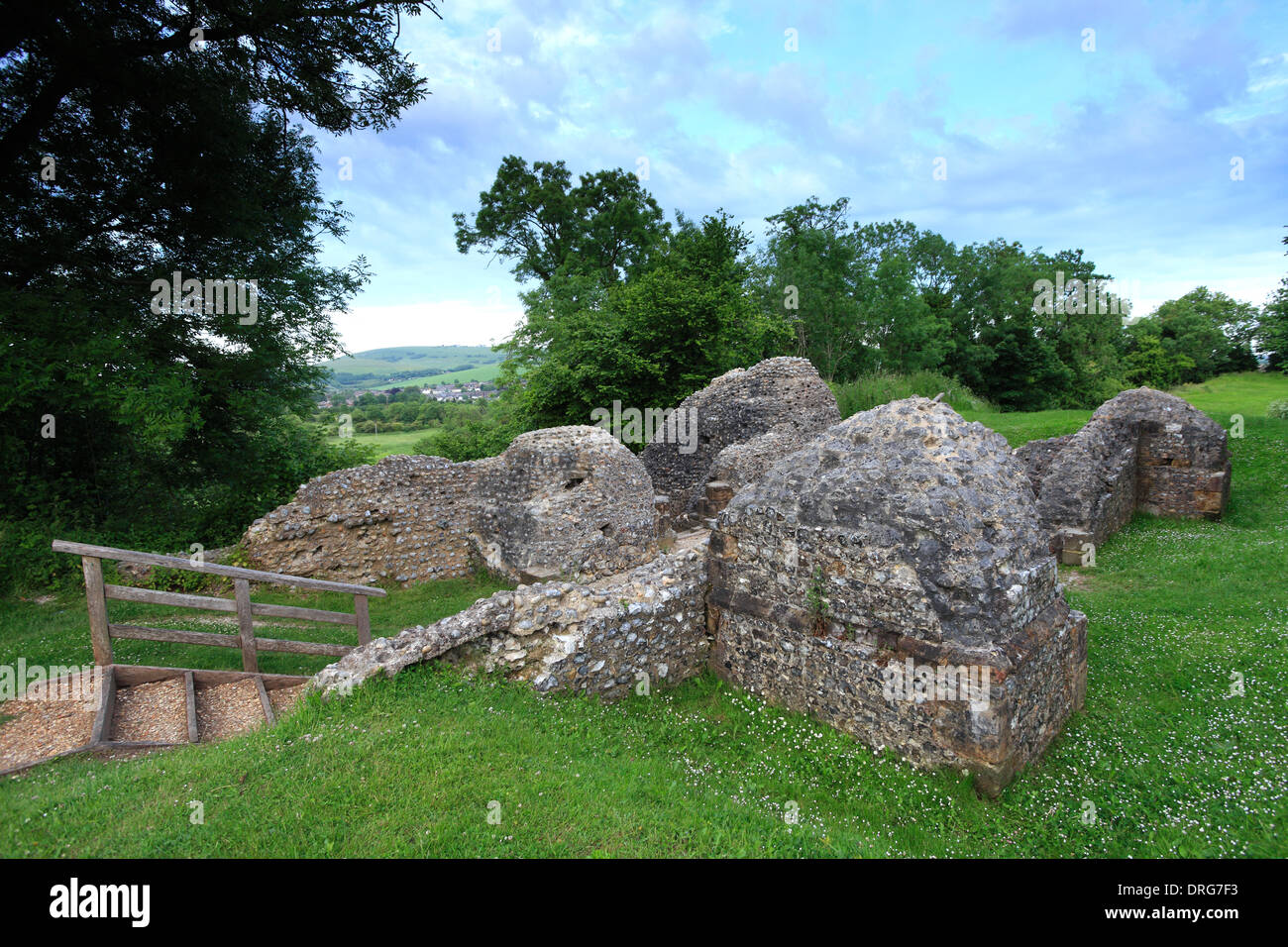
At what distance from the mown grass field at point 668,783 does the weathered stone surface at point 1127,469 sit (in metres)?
4.78

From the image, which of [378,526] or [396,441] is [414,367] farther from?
[378,526]

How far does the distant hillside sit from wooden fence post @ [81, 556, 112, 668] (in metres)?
61.6

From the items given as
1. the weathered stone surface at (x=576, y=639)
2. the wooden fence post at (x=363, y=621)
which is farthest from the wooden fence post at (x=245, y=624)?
the weathered stone surface at (x=576, y=639)

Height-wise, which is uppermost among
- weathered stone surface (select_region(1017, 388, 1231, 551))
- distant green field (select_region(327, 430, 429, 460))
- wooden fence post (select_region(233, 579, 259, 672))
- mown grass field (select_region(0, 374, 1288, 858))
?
distant green field (select_region(327, 430, 429, 460))

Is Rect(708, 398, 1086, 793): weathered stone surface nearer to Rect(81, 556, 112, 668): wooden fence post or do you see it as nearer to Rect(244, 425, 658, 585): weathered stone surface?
Rect(244, 425, 658, 585): weathered stone surface

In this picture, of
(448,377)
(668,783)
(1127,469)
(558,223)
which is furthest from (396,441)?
(448,377)

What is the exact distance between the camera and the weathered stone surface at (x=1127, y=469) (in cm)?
1141

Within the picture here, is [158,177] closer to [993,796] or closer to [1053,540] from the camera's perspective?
[993,796]

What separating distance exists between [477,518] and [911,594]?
9.88 m

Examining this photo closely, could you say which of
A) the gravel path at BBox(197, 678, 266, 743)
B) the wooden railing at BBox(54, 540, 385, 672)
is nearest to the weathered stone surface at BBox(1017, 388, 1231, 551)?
the wooden railing at BBox(54, 540, 385, 672)

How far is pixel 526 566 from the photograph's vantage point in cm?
1109

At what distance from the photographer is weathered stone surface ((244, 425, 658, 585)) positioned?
36.1ft

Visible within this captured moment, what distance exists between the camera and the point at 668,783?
4.38 meters

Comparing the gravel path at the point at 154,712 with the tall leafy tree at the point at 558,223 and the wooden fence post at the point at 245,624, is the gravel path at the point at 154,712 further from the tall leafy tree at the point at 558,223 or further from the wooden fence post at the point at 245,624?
the tall leafy tree at the point at 558,223
